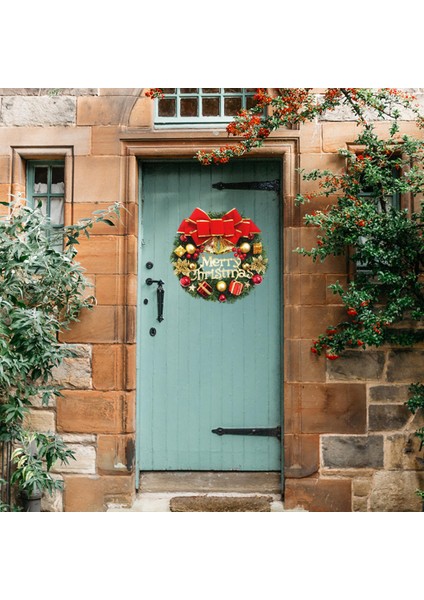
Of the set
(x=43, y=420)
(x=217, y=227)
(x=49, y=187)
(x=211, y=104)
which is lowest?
(x=43, y=420)

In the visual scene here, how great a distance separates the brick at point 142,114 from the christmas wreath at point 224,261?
76cm

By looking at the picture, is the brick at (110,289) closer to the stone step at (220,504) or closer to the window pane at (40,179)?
the window pane at (40,179)

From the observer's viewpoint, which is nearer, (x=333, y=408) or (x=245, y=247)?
(x=333, y=408)

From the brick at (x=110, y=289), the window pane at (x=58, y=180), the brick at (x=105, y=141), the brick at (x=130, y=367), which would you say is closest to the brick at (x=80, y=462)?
the brick at (x=130, y=367)

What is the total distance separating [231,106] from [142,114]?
2.25 feet

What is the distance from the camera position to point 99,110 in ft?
15.3

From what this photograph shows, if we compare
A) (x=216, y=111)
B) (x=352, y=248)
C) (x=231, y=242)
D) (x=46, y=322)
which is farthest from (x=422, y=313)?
(x=46, y=322)

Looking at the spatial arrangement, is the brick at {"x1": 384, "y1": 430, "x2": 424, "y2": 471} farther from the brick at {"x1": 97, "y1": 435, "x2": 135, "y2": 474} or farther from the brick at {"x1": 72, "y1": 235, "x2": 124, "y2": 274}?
the brick at {"x1": 72, "y1": 235, "x2": 124, "y2": 274}

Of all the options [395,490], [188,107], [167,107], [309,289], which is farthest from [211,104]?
[395,490]

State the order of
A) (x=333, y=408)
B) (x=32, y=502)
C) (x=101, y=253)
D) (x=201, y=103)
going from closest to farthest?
1. (x=32, y=502)
2. (x=333, y=408)
3. (x=101, y=253)
4. (x=201, y=103)

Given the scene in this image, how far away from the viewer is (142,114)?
4.66 m

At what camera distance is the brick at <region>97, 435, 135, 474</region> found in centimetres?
454

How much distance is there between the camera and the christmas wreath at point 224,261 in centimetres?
477

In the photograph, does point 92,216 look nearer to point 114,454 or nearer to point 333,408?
point 114,454
